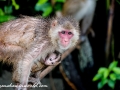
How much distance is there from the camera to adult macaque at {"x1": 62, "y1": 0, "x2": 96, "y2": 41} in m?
8.50

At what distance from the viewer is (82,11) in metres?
8.74

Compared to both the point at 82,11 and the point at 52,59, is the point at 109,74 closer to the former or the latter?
the point at 82,11

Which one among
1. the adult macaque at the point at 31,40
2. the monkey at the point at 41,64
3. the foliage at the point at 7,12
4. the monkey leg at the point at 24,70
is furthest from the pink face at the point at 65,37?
the foliage at the point at 7,12

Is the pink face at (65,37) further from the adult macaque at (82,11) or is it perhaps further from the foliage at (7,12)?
the adult macaque at (82,11)

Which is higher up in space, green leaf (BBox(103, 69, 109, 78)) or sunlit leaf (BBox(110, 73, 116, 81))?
green leaf (BBox(103, 69, 109, 78))

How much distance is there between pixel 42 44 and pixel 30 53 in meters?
0.20

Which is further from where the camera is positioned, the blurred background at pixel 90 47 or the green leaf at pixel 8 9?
the blurred background at pixel 90 47

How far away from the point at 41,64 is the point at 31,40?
0.37m

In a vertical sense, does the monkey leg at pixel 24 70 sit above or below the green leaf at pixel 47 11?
below

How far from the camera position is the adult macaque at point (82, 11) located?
850cm

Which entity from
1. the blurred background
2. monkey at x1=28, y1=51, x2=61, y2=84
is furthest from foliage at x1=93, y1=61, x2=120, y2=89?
monkey at x1=28, y1=51, x2=61, y2=84

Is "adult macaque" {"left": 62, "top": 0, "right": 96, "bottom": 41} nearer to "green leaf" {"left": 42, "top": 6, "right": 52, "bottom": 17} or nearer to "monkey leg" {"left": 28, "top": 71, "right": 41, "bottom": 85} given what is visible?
"green leaf" {"left": 42, "top": 6, "right": 52, "bottom": 17}

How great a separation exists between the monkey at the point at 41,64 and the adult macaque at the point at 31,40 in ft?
0.26

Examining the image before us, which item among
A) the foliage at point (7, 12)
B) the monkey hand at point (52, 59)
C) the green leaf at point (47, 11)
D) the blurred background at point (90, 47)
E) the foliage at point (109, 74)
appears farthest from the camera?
the blurred background at point (90, 47)
